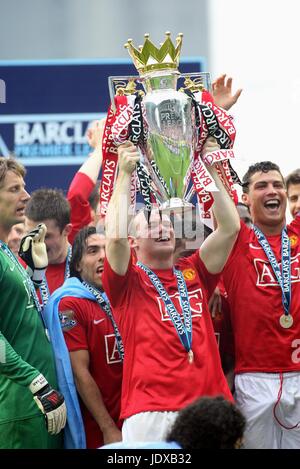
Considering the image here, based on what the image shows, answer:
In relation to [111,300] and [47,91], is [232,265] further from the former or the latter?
[47,91]

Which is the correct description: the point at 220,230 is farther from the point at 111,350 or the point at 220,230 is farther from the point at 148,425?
the point at 148,425

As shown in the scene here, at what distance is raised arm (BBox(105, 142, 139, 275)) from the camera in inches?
167

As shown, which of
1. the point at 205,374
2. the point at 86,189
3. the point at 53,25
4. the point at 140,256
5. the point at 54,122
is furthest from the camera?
the point at 53,25

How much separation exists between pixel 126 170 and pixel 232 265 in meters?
0.85

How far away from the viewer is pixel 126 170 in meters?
4.29

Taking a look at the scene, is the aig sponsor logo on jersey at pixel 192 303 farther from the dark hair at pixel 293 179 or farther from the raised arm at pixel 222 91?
the dark hair at pixel 293 179

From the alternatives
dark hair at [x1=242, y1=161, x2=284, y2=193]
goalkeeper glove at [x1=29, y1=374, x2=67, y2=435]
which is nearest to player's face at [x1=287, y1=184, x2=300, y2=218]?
dark hair at [x1=242, y1=161, x2=284, y2=193]

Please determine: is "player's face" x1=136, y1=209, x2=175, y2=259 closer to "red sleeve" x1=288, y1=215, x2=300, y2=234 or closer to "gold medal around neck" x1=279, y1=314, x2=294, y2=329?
"gold medal around neck" x1=279, y1=314, x2=294, y2=329

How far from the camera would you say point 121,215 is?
4.25m

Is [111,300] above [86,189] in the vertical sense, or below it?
below

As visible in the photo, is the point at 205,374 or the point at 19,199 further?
the point at 19,199

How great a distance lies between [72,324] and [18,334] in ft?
1.23

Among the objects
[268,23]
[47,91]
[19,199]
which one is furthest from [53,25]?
[19,199]

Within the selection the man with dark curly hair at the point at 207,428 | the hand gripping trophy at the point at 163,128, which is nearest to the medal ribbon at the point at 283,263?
the hand gripping trophy at the point at 163,128
